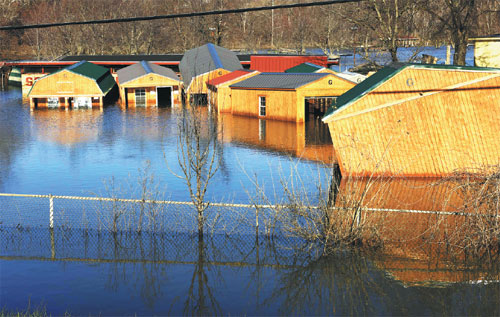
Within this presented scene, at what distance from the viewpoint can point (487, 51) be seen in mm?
33844

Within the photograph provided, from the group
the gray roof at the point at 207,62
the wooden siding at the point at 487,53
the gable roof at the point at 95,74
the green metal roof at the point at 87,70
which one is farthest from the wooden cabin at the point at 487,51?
the green metal roof at the point at 87,70

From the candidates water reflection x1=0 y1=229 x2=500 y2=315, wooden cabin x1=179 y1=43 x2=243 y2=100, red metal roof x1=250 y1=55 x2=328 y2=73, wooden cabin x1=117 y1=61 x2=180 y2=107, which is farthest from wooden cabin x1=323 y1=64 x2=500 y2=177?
red metal roof x1=250 y1=55 x2=328 y2=73

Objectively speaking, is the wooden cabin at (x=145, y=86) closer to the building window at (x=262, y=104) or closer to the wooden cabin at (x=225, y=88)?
the wooden cabin at (x=225, y=88)

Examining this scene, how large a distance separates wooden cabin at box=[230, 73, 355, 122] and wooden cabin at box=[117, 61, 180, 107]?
33.1 feet

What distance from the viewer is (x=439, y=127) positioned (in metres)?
26.8

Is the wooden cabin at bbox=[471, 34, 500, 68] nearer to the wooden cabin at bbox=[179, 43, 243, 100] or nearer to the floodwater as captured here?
the floodwater

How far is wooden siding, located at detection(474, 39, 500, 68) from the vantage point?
33.5 m

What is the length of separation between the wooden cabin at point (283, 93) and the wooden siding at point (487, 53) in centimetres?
1277

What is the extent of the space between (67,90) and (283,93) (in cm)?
2292

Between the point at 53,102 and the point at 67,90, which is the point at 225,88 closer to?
the point at 67,90

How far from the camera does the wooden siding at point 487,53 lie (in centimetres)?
3350

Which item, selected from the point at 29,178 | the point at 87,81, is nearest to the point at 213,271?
the point at 29,178

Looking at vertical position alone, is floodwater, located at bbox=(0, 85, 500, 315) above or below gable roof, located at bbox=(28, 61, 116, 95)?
below

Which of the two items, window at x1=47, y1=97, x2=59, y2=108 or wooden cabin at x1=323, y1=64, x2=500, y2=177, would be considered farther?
window at x1=47, y1=97, x2=59, y2=108
